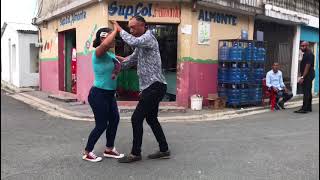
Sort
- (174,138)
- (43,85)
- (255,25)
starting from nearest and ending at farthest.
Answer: (174,138), (255,25), (43,85)

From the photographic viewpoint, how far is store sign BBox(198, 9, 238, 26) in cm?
1148

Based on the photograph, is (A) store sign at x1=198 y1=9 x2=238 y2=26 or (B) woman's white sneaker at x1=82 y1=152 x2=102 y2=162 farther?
(A) store sign at x1=198 y1=9 x2=238 y2=26

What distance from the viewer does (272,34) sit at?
15.1 metres

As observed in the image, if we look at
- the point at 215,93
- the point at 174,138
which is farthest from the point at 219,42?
the point at 174,138

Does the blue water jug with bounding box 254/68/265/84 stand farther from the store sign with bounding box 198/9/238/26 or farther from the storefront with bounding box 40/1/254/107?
the store sign with bounding box 198/9/238/26

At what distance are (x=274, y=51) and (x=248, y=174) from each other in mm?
10886

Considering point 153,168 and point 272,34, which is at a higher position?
point 272,34

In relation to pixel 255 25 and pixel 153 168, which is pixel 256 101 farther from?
pixel 153 168

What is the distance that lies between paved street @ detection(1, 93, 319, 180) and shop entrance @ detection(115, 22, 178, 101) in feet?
8.42

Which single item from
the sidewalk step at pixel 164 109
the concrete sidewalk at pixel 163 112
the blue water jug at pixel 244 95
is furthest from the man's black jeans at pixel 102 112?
the blue water jug at pixel 244 95

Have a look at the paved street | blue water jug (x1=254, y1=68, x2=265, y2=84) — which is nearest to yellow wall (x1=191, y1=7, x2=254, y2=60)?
blue water jug (x1=254, y1=68, x2=265, y2=84)

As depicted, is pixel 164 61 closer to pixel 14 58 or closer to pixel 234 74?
pixel 234 74

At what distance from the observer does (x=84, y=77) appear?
40.0ft

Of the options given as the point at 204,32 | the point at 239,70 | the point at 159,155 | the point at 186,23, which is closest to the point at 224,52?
the point at 239,70
